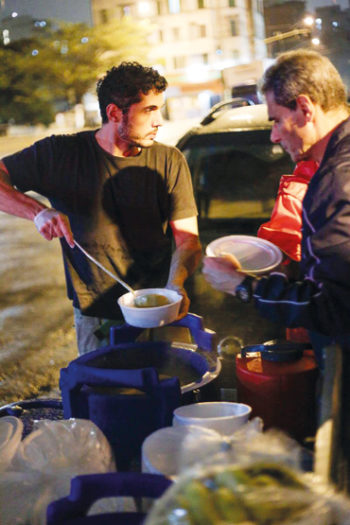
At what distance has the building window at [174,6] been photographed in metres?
68.3

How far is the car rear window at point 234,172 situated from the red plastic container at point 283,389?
9.83ft

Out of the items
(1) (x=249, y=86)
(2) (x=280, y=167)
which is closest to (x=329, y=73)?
(2) (x=280, y=167)

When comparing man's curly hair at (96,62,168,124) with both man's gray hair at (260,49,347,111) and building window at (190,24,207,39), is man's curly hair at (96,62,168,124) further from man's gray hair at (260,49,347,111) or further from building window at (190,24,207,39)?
building window at (190,24,207,39)

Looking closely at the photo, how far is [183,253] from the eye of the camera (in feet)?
9.40

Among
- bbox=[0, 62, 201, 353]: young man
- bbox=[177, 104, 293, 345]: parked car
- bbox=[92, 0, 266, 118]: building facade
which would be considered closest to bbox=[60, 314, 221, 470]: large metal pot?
bbox=[0, 62, 201, 353]: young man

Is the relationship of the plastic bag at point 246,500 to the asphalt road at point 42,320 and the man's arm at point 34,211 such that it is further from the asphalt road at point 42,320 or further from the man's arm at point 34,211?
the asphalt road at point 42,320

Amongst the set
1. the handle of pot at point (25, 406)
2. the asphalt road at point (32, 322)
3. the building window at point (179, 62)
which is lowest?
the asphalt road at point (32, 322)

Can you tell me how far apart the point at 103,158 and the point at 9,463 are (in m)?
1.75

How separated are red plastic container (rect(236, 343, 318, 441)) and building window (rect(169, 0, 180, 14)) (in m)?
73.3

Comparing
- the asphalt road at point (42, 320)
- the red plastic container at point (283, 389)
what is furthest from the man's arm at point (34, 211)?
the asphalt road at point (42, 320)

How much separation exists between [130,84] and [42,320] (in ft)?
15.4

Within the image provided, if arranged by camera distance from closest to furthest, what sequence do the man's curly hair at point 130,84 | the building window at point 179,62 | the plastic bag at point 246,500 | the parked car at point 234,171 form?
the plastic bag at point 246,500 < the man's curly hair at point 130,84 < the parked car at point 234,171 < the building window at point 179,62

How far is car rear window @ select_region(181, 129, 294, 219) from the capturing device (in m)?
4.82

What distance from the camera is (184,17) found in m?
68.4
